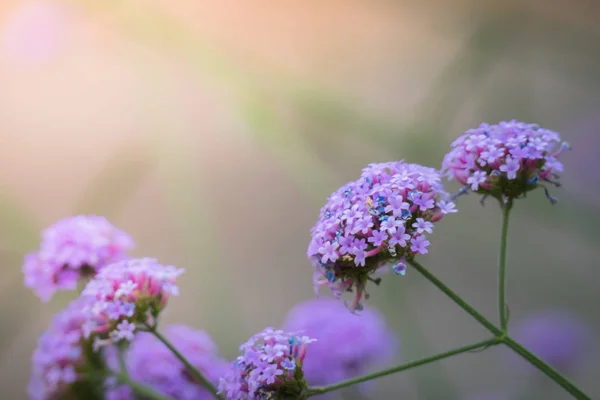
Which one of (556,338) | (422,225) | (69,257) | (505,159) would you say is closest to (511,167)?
(505,159)

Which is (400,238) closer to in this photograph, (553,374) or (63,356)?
(553,374)

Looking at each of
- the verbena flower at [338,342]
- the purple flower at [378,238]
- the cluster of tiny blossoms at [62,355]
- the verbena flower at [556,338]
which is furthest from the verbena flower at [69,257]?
the verbena flower at [556,338]

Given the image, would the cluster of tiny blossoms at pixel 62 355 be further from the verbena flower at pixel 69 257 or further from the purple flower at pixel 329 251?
the purple flower at pixel 329 251

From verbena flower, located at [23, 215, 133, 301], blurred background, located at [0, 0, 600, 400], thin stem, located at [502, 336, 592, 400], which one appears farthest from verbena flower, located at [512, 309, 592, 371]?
verbena flower, located at [23, 215, 133, 301]

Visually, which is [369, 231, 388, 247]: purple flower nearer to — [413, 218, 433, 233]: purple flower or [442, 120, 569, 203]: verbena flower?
[413, 218, 433, 233]: purple flower

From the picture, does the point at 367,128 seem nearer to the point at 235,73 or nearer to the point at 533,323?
the point at 235,73

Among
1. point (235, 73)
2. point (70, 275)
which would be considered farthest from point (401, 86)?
point (70, 275)
